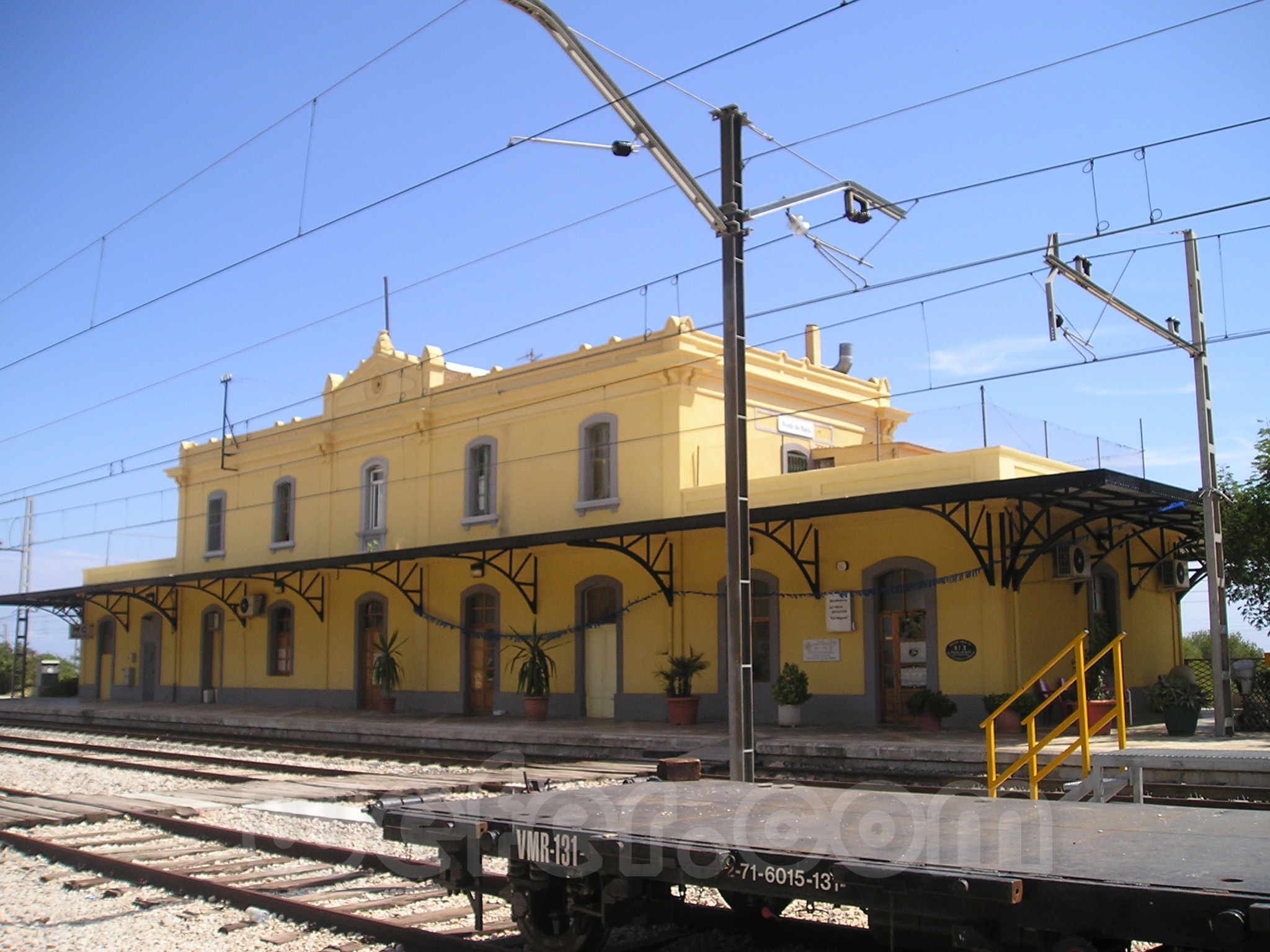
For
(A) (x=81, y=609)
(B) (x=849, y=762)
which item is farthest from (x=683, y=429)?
(A) (x=81, y=609)

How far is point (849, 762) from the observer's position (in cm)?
1446

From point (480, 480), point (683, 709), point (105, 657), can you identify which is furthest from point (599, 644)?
point (105, 657)

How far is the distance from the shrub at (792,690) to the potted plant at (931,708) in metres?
1.82

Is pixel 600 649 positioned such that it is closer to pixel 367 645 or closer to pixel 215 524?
pixel 367 645

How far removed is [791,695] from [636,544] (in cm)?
421

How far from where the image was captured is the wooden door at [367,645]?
2603 cm

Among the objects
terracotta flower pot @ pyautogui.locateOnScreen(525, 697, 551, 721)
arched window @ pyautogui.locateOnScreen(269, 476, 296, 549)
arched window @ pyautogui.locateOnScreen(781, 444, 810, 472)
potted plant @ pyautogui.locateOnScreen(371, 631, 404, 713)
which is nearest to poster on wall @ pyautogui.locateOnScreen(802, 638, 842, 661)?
arched window @ pyautogui.locateOnScreen(781, 444, 810, 472)

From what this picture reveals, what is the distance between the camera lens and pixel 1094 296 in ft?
47.8

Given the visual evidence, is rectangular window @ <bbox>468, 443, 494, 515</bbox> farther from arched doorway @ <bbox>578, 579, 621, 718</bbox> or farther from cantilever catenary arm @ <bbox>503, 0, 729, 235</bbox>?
cantilever catenary arm @ <bbox>503, 0, 729, 235</bbox>

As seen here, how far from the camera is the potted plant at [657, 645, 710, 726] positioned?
18672 mm

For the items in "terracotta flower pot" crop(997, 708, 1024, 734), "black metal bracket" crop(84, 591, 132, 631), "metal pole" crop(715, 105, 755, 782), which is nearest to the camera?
"metal pole" crop(715, 105, 755, 782)

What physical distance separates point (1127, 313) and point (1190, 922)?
13.3 m

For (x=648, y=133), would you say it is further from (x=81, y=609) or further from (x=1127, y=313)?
(x=81, y=609)

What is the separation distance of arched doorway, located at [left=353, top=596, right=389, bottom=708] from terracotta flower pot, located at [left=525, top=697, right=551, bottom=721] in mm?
6349
